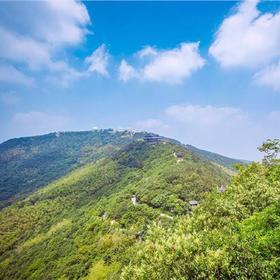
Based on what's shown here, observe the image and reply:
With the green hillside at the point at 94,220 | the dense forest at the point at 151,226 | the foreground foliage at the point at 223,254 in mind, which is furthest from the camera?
the green hillside at the point at 94,220

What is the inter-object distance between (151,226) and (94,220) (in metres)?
70.2

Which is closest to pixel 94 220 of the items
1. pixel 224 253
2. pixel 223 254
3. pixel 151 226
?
pixel 151 226

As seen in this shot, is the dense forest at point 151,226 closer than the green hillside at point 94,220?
Yes

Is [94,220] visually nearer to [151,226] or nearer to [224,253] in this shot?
[151,226]

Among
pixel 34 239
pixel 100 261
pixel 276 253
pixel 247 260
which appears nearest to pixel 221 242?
pixel 247 260

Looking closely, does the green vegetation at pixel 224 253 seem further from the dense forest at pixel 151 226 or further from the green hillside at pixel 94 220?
the green hillside at pixel 94 220

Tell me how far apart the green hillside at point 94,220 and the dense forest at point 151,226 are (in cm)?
48

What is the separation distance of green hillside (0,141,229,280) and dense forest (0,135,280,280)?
48 centimetres

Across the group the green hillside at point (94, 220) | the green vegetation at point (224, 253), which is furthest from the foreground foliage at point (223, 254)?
the green hillside at point (94, 220)

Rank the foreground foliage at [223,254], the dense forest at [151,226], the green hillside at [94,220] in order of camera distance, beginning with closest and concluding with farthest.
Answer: the foreground foliage at [223,254]
the dense forest at [151,226]
the green hillside at [94,220]

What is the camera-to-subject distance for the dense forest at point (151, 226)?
1385 cm

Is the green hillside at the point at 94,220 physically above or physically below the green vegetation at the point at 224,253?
below

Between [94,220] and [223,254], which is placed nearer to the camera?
[223,254]

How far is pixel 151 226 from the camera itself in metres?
28.8
